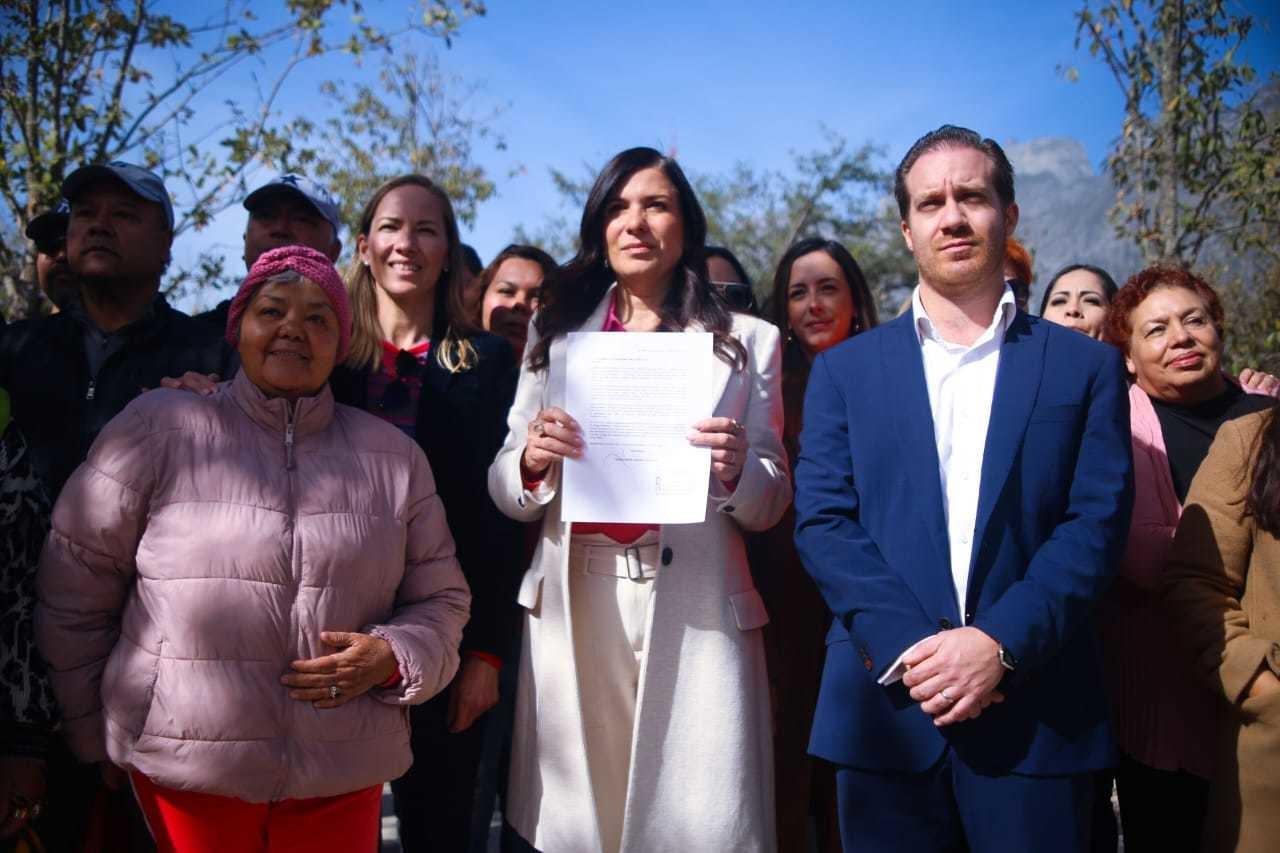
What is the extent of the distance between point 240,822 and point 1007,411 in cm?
208

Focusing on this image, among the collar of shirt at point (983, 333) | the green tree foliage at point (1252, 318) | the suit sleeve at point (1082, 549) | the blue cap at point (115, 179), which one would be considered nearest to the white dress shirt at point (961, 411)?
the collar of shirt at point (983, 333)

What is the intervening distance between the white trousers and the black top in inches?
70.2

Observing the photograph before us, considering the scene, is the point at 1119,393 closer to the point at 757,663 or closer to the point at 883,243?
the point at 757,663

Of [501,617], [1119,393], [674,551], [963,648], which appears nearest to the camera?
[963,648]

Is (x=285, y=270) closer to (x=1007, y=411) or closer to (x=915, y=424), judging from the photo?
(x=915, y=424)

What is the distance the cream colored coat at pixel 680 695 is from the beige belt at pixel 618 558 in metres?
0.05

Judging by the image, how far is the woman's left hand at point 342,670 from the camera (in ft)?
7.81

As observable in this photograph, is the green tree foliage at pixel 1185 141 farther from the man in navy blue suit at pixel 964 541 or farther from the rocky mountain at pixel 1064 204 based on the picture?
the rocky mountain at pixel 1064 204

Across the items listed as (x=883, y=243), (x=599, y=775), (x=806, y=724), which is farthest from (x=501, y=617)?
(x=883, y=243)

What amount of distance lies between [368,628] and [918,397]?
151 centimetres

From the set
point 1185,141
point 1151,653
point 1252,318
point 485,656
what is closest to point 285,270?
point 485,656

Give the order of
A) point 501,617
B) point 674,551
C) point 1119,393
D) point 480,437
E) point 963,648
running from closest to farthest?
point 963,648 < point 1119,393 < point 674,551 < point 501,617 < point 480,437

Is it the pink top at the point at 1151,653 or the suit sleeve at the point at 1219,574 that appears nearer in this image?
the suit sleeve at the point at 1219,574

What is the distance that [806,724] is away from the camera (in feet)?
11.8
